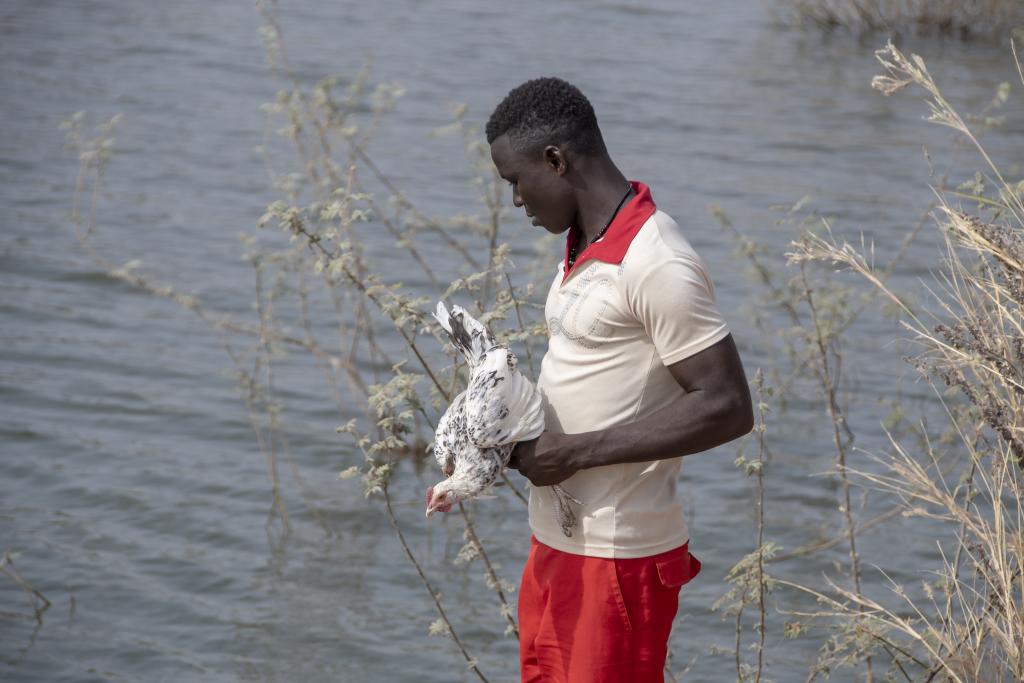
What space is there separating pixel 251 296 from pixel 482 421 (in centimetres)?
608

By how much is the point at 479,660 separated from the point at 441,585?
69 cm

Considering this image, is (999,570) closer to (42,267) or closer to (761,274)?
(761,274)

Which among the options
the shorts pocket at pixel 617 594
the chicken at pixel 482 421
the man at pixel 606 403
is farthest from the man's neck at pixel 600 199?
the shorts pocket at pixel 617 594

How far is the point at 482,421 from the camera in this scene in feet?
8.67

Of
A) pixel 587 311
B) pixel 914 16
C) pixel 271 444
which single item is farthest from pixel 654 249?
pixel 914 16

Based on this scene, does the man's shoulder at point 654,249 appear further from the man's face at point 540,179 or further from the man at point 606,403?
the man's face at point 540,179

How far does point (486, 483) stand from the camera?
2725 mm

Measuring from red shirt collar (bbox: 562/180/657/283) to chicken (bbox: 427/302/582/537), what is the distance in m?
0.25

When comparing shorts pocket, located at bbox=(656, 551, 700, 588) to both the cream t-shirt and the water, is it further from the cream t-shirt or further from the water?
the water

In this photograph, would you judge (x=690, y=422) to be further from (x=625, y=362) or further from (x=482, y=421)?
(x=482, y=421)

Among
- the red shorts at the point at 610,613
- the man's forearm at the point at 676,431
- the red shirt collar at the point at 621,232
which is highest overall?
the red shirt collar at the point at 621,232

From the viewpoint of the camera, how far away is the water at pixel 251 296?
17.5 ft

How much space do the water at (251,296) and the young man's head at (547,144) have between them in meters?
2.79

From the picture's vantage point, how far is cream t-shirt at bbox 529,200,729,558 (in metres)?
2.48
